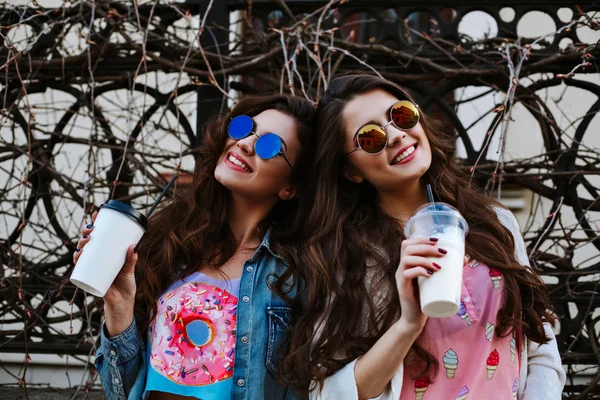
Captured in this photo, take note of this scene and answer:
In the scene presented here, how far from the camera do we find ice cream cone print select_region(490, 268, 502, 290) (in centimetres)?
209

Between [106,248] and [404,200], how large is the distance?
86cm

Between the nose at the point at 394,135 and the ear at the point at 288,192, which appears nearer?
the nose at the point at 394,135

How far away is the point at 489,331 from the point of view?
202cm

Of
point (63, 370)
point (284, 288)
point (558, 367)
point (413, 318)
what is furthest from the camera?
point (63, 370)

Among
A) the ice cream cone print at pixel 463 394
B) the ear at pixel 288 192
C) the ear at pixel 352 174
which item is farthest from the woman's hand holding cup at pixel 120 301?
the ice cream cone print at pixel 463 394

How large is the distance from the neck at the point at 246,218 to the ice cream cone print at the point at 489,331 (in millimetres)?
760

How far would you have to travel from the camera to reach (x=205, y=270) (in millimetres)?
2367

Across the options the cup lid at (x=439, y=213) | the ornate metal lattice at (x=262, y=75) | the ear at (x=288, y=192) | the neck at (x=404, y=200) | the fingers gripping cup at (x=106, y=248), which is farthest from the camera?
the ornate metal lattice at (x=262, y=75)

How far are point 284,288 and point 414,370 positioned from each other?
457 millimetres

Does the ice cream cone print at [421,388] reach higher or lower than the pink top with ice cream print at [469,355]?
lower

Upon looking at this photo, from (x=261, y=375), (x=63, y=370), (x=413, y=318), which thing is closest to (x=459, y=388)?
(x=413, y=318)

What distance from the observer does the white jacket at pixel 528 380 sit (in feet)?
6.56

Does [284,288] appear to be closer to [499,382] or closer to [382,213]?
[382,213]

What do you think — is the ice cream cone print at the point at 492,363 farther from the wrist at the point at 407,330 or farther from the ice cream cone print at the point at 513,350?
the wrist at the point at 407,330
